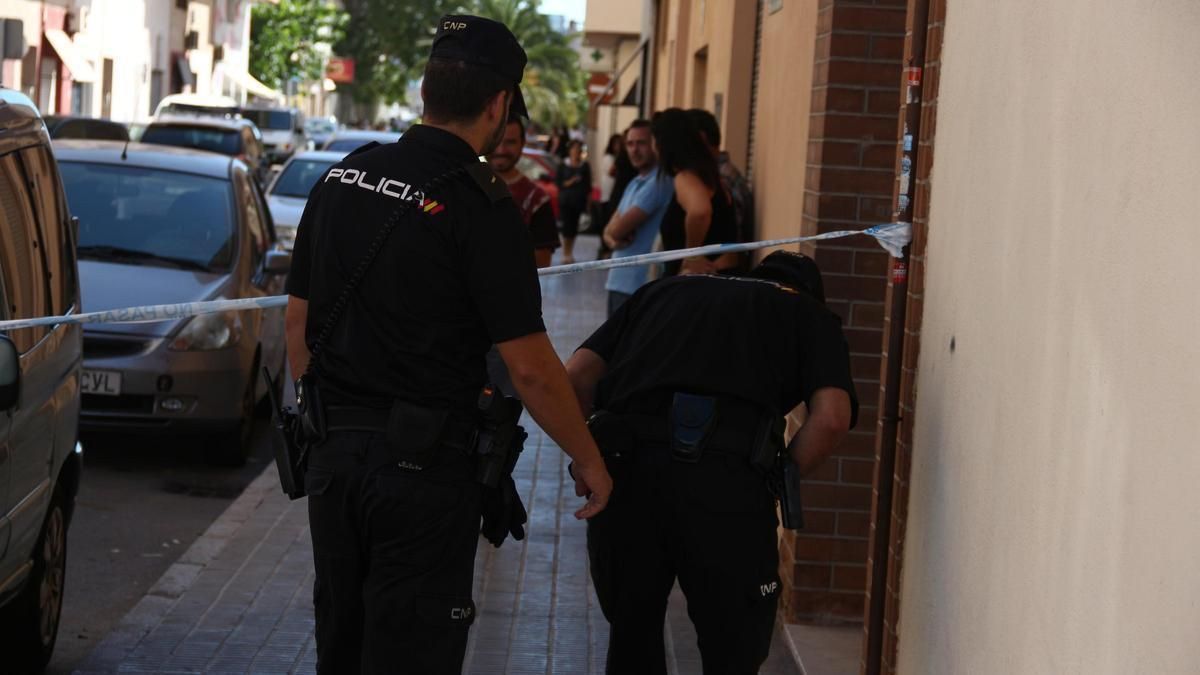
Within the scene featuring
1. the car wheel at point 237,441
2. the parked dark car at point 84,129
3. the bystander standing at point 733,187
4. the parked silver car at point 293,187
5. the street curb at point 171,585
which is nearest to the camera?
the street curb at point 171,585

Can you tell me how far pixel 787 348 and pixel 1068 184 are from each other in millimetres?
1355

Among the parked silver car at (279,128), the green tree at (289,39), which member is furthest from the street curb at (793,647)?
the green tree at (289,39)

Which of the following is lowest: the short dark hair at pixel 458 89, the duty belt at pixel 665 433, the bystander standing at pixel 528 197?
the duty belt at pixel 665 433

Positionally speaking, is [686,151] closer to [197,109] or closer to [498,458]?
[498,458]

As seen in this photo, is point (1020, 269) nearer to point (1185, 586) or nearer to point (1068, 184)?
point (1068, 184)

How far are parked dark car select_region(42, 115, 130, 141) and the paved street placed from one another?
477 inches

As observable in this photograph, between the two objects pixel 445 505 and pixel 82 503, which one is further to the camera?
pixel 82 503

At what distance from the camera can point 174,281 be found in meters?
9.09

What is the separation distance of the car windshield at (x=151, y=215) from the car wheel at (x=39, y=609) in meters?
3.94

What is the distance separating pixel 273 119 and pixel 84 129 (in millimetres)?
20972

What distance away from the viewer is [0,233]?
4.93 metres

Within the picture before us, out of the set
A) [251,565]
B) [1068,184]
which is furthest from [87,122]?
[1068,184]

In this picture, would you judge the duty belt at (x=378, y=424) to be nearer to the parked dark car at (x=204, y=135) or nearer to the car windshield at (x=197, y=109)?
the parked dark car at (x=204, y=135)

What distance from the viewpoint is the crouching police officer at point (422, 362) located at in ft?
12.1
